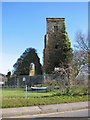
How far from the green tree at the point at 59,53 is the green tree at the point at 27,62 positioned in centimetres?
548

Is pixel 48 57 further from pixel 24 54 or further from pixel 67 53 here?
pixel 24 54

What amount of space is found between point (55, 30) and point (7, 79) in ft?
48.1

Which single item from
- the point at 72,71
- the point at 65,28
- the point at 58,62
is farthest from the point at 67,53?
the point at 72,71

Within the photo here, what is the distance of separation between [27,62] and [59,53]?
29.7 ft

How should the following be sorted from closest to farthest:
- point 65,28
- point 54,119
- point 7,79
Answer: point 54,119 < point 7,79 < point 65,28

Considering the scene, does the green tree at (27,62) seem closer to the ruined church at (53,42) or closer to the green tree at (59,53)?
Result: the ruined church at (53,42)

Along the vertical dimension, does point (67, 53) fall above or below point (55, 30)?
below

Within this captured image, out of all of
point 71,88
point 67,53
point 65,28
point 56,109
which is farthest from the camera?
point 65,28

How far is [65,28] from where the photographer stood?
27.9 metres

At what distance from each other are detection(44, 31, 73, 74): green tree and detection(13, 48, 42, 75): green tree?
5476 millimetres

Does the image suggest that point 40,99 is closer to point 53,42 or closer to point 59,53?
point 59,53

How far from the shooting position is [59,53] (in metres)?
26.2

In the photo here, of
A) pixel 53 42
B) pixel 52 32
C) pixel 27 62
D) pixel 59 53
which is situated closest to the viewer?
pixel 59 53

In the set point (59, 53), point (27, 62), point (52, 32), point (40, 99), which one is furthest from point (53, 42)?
point (40, 99)
